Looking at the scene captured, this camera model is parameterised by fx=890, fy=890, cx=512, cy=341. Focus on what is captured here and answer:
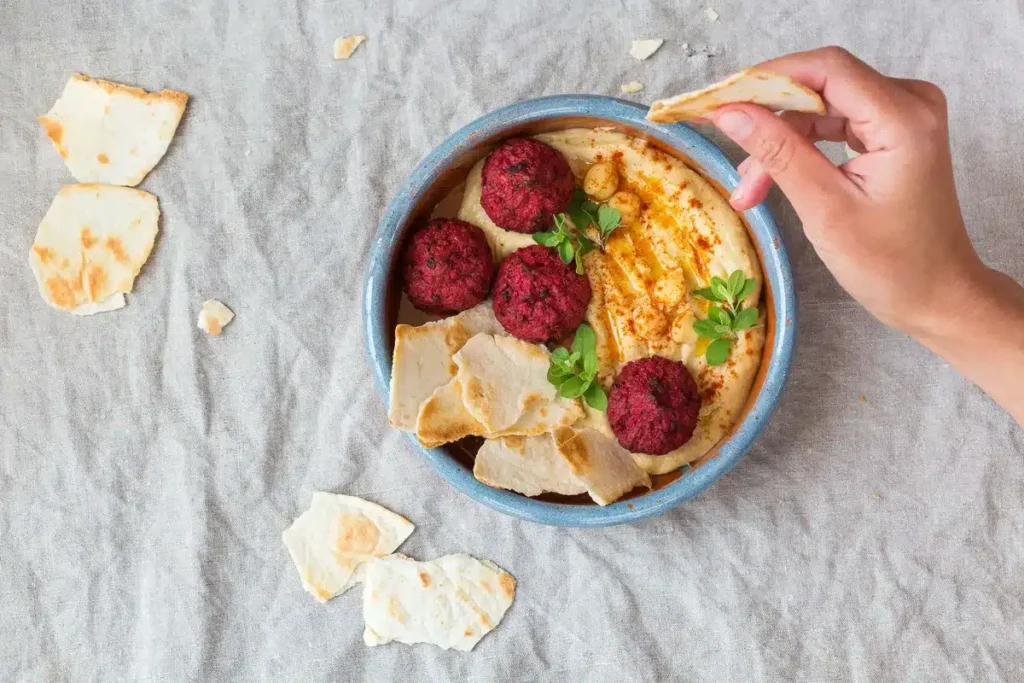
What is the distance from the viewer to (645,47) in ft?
5.00

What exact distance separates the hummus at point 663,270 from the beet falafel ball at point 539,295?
0.05m

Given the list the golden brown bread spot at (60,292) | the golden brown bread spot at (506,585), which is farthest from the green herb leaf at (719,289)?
the golden brown bread spot at (60,292)

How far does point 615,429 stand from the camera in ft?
4.36

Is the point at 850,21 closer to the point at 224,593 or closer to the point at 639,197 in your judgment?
the point at 639,197

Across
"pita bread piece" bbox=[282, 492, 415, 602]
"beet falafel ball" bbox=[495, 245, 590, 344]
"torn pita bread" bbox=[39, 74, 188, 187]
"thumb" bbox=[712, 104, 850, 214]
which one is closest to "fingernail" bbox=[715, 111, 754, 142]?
"thumb" bbox=[712, 104, 850, 214]

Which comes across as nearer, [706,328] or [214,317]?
[706,328]

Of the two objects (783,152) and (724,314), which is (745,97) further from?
(724,314)

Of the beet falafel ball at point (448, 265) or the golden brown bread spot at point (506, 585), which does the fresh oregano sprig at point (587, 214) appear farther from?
the golden brown bread spot at point (506, 585)

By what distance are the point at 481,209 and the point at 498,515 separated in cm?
52

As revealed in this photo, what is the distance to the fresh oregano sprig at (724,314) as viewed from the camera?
132cm

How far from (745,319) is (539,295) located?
0.31m

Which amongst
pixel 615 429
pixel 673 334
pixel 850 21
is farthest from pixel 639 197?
pixel 850 21

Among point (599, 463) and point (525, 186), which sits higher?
point (525, 186)

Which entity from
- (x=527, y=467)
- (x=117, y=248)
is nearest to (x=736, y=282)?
(x=527, y=467)
